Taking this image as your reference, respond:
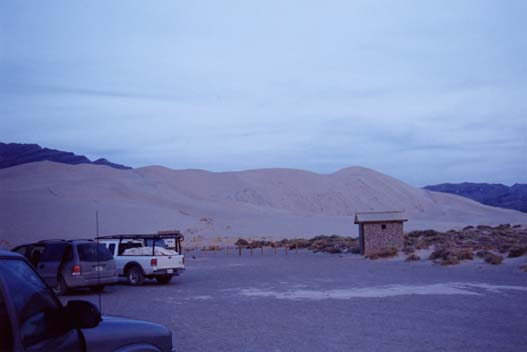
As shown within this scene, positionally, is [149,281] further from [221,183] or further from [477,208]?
[477,208]

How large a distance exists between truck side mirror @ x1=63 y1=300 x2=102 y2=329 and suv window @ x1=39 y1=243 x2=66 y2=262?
15627 millimetres

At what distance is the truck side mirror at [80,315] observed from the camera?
13.8 ft

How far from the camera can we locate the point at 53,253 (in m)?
19.3

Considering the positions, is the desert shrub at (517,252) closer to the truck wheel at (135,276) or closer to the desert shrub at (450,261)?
the desert shrub at (450,261)

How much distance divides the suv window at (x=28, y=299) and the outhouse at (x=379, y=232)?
35627 mm

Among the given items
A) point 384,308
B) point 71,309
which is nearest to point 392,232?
point 384,308

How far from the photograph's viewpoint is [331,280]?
23.1 m

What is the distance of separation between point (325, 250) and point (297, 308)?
3031cm

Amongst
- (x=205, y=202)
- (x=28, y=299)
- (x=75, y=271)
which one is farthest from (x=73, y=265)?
(x=205, y=202)

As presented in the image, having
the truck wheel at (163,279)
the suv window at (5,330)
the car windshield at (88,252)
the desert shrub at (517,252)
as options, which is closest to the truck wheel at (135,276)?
the truck wheel at (163,279)

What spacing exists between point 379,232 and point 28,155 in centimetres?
15348

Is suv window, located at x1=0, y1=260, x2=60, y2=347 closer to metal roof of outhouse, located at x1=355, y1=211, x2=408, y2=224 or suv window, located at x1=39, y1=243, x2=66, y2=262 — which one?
suv window, located at x1=39, y1=243, x2=66, y2=262

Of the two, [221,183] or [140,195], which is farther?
[221,183]

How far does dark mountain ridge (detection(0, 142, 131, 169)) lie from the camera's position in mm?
164538
